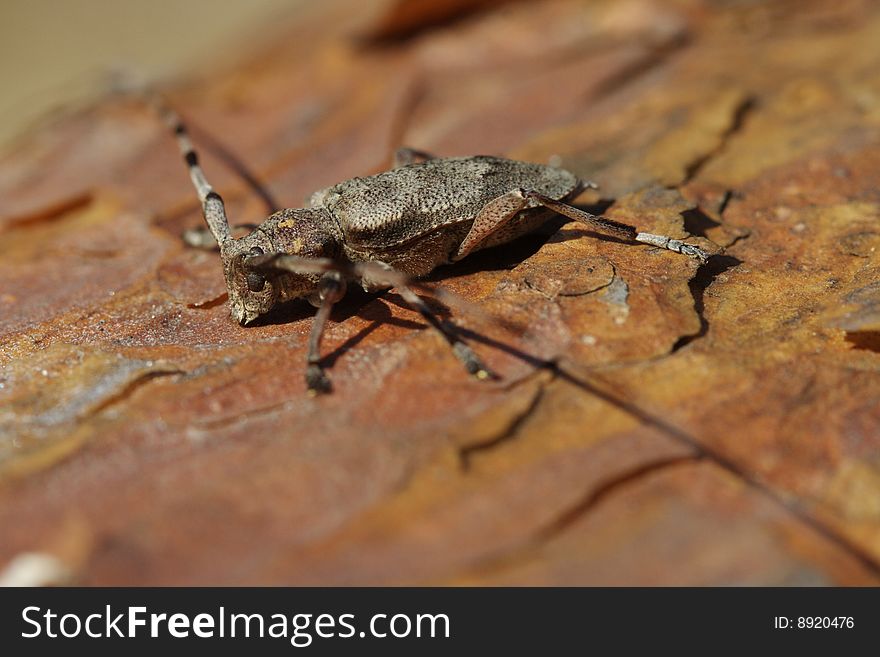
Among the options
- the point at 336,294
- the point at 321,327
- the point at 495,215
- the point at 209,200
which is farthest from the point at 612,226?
the point at 209,200

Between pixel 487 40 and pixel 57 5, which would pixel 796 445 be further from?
pixel 57 5

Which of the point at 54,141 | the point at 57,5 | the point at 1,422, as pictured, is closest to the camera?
the point at 1,422

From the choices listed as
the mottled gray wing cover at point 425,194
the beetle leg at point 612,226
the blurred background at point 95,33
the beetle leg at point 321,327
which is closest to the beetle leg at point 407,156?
the mottled gray wing cover at point 425,194

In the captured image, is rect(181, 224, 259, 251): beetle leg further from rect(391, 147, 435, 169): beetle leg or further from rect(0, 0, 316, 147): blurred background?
rect(0, 0, 316, 147): blurred background

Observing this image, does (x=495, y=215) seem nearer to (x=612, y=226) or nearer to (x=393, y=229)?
(x=393, y=229)
